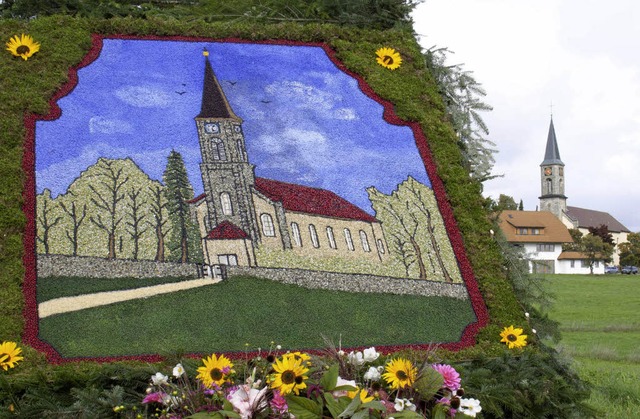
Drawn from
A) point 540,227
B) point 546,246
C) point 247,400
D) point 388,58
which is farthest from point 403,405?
point 546,246

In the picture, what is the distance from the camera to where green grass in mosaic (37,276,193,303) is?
6.90 metres

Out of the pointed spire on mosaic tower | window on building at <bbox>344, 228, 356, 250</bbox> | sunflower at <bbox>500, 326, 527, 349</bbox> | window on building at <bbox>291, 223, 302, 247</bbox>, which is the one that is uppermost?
the pointed spire on mosaic tower

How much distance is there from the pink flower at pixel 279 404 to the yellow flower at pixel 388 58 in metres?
6.35

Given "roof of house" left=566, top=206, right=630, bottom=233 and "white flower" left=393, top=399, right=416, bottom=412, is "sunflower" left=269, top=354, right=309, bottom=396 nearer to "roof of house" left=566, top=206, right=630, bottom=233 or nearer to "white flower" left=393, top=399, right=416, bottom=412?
"white flower" left=393, top=399, right=416, bottom=412

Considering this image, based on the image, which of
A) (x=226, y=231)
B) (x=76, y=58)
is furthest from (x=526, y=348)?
(x=76, y=58)

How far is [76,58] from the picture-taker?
29.4 ft

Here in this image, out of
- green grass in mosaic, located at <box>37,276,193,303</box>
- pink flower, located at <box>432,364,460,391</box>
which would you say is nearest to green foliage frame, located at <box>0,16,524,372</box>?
green grass in mosaic, located at <box>37,276,193,303</box>

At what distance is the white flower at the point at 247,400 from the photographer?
4.48 meters

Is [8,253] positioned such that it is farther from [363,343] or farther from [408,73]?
[408,73]

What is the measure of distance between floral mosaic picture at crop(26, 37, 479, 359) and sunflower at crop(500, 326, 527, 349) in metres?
0.32

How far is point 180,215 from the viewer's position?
25.3ft

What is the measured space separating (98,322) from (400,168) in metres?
3.88

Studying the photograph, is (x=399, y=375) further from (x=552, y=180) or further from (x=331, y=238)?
(x=552, y=180)

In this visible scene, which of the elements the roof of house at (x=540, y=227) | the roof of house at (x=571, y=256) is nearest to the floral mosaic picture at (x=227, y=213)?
the roof of house at (x=540, y=227)
